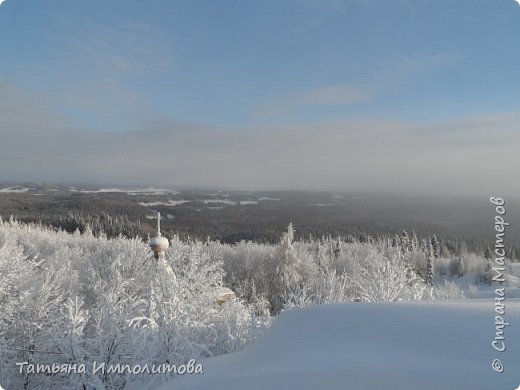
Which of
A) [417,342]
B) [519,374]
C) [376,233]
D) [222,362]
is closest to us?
[519,374]

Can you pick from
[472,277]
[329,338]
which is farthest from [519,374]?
[472,277]

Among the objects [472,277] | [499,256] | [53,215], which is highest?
[499,256]

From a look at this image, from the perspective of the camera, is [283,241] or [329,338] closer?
[329,338]

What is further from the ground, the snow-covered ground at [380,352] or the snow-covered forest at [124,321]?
the snow-covered ground at [380,352]

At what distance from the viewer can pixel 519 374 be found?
4.39 metres

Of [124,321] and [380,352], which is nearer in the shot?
[380,352]

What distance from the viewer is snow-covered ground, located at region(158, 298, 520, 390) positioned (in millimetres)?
4539

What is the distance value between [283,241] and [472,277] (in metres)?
31.9

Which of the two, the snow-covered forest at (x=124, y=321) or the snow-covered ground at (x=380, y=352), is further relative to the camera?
the snow-covered forest at (x=124, y=321)

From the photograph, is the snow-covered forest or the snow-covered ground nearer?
the snow-covered ground

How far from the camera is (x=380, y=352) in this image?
527 centimetres

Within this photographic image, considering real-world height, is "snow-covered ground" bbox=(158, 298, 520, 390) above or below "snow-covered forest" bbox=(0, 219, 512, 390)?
above

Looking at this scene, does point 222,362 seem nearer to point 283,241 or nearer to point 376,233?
point 283,241

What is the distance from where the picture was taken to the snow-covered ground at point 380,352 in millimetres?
4539
